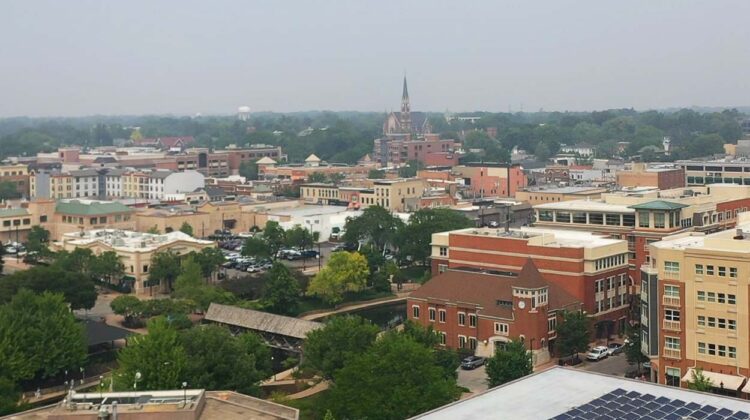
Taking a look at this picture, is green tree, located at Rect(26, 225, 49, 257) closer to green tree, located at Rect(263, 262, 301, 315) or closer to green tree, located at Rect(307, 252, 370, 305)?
green tree, located at Rect(263, 262, 301, 315)

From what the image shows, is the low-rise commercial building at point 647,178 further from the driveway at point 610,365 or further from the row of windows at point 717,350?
the row of windows at point 717,350

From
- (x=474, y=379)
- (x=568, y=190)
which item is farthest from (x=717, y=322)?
(x=568, y=190)

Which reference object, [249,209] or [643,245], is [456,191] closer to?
[249,209]

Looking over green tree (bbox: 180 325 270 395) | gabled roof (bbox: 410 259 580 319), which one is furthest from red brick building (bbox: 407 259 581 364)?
green tree (bbox: 180 325 270 395)

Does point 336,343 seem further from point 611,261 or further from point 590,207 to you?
point 590,207

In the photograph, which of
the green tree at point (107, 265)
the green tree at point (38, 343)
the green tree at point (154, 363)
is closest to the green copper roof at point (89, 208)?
the green tree at point (107, 265)
